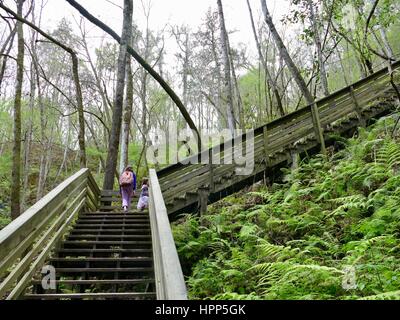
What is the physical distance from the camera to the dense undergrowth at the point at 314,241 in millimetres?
3734

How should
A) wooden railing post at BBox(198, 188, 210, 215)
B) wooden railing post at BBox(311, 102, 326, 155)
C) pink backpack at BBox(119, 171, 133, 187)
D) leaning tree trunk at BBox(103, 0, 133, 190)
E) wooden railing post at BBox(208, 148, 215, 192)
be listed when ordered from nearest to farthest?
wooden railing post at BBox(198, 188, 210, 215) < wooden railing post at BBox(208, 148, 215, 192) < pink backpack at BBox(119, 171, 133, 187) < wooden railing post at BBox(311, 102, 326, 155) < leaning tree trunk at BBox(103, 0, 133, 190)

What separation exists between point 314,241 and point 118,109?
8.78 m

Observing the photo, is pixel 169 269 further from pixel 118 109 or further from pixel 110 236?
pixel 118 109

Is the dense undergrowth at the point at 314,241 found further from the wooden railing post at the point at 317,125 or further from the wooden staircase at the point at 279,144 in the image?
the wooden railing post at the point at 317,125

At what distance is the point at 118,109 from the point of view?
1204cm

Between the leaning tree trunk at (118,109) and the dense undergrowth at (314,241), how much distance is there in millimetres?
4534

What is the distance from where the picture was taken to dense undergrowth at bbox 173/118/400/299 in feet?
12.3

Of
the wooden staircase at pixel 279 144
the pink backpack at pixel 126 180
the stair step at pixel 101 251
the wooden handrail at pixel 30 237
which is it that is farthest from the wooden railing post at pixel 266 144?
the wooden handrail at pixel 30 237

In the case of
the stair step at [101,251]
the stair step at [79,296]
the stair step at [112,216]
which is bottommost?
the stair step at [79,296]

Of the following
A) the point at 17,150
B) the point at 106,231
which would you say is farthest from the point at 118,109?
the point at 106,231

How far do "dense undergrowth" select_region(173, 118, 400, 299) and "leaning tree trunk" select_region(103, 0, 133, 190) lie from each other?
4534 millimetres

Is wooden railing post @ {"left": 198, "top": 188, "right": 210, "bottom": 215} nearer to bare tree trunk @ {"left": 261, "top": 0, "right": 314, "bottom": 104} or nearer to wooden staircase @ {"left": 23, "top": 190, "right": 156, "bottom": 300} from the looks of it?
wooden staircase @ {"left": 23, "top": 190, "right": 156, "bottom": 300}

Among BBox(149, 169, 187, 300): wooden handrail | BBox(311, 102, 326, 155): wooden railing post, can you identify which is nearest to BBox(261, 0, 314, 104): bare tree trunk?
BBox(311, 102, 326, 155): wooden railing post
